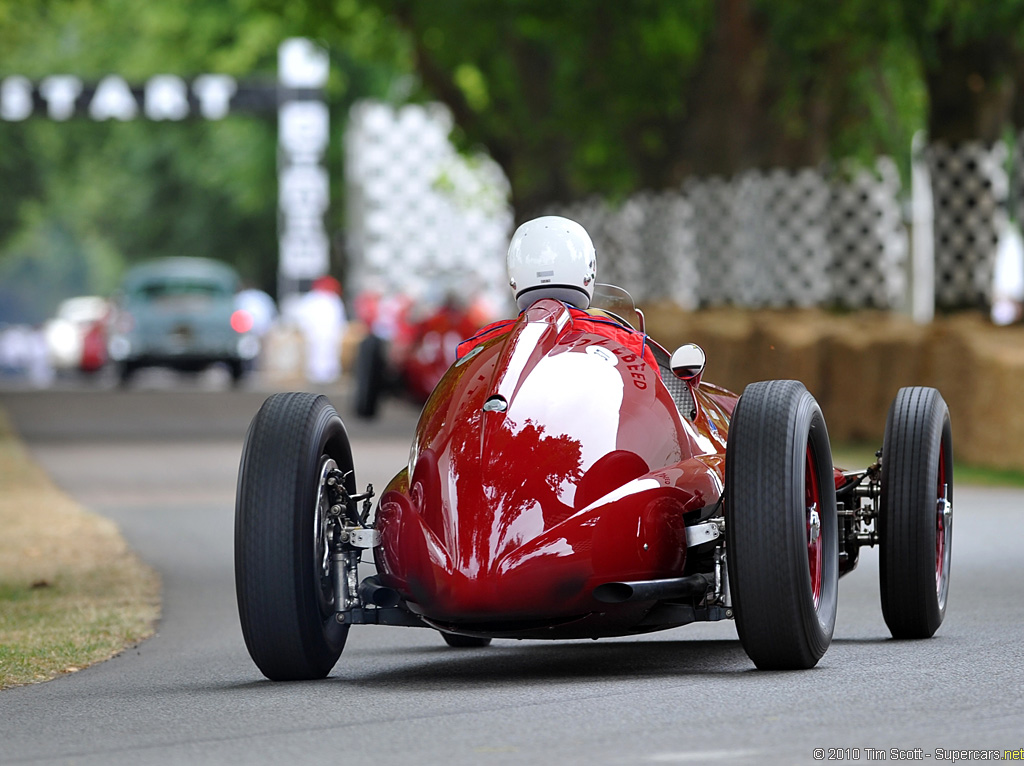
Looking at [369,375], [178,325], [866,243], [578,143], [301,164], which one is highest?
[578,143]

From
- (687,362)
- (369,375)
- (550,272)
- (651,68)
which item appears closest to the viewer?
(687,362)

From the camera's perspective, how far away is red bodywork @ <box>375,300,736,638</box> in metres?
6.55

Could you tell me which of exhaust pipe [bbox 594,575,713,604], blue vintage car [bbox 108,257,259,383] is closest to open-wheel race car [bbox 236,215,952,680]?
exhaust pipe [bbox 594,575,713,604]

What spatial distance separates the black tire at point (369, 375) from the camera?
24562 mm

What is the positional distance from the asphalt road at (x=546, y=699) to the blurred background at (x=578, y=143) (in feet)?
31.5

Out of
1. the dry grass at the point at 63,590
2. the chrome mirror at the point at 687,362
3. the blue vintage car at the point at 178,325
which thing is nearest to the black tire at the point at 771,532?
the chrome mirror at the point at 687,362

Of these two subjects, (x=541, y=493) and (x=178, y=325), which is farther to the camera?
(x=178, y=325)

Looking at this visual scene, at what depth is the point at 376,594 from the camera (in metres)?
6.96

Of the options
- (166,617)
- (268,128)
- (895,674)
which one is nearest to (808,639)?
(895,674)

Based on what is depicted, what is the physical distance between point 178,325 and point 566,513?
30525mm

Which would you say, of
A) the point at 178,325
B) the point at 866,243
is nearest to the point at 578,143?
the point at 866,243

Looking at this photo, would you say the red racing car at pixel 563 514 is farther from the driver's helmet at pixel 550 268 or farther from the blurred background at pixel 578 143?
the blurred background at pixel 578 143

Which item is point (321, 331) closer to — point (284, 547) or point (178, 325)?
point (178, 325)

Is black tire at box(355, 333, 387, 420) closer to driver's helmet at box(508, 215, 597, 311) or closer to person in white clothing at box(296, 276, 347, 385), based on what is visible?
person in white clothing at box(296, 276, 347, 385)
